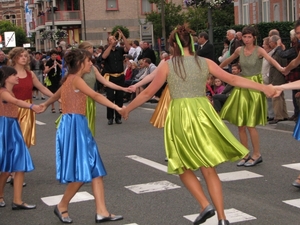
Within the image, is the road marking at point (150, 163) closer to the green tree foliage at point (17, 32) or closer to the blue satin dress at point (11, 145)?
the blue satin dress at point (11, 145)

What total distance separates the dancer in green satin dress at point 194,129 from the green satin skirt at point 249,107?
11.4 feet

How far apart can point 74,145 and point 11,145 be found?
3.81ft

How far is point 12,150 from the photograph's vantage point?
8.06m

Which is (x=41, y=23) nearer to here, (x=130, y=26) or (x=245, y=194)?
(x=130, y=26)

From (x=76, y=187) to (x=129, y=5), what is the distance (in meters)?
64.5

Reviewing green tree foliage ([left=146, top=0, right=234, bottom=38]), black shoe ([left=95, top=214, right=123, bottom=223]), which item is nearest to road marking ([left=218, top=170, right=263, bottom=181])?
black shoe ([left=95, top=214, right=123, bottom=223])

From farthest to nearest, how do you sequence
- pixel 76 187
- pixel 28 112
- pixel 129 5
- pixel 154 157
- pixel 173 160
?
1. pixel 129 5
2. pixel 154 157
3. pixel 28 112
4. pixel 76 187
5. pixel 173 160

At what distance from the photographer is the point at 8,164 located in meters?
8.00

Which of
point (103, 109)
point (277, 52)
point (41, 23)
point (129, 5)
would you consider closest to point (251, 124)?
point (277, 52)

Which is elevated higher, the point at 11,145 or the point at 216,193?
the point at 11,145

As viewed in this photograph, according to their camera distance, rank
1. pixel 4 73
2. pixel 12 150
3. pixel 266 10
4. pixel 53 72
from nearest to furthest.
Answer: pixel 12 150
pixel 4 73
pixel 53 72
pixel 266 10

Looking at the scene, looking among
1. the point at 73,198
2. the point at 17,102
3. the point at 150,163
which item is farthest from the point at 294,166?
the point at 17,102

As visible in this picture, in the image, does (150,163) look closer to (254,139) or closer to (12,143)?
(254,139)

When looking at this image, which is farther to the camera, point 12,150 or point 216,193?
point 12,150
